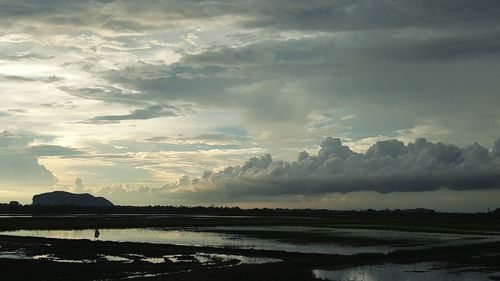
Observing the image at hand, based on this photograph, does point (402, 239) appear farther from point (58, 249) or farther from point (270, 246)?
point (58, 249)

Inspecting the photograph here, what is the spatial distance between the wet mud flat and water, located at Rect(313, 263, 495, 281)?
1.51 ft

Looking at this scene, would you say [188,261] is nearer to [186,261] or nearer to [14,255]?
[186,261]

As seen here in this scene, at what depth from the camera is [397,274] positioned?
32.4 m

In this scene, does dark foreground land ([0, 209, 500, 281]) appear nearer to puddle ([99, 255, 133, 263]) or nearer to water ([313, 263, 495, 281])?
puddle ([99, 255, 133, 263])

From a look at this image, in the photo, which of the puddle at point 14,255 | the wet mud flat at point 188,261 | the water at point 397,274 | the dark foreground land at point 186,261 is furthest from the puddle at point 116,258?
the water at point 397,274

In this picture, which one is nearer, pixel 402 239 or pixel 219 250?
pixel 219 250

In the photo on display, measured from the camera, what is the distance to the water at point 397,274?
30609 mm

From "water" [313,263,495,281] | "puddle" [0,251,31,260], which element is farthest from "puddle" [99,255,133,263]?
"water" [313,263,495,281]

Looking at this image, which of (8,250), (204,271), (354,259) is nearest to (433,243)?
(354,259)

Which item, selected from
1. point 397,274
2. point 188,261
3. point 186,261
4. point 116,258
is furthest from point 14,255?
point 397,274

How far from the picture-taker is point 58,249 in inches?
1778

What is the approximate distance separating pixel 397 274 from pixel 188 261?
1423 cm

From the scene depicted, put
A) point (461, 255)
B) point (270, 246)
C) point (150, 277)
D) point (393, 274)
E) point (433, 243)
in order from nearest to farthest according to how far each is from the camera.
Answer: point (150, 277), point (393, 274), point (461, 255), point (270, 246), point (433, 243)

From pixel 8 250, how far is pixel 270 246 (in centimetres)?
2246
